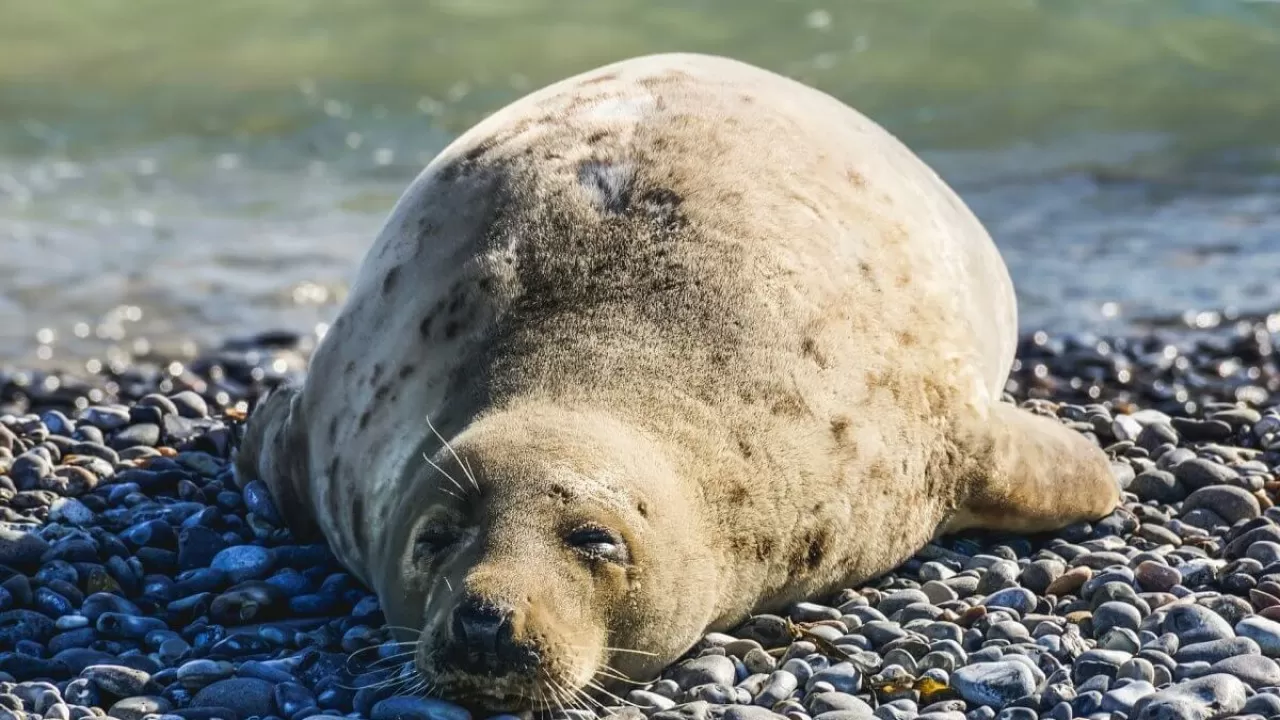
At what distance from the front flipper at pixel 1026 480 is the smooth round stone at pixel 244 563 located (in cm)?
192

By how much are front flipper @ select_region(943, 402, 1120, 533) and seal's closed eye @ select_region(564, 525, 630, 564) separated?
59.3 inches

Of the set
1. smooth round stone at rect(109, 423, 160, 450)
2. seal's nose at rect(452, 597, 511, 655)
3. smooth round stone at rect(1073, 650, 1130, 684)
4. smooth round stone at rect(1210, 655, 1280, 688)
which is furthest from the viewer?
smooth round stone at rect(109, 423, 160, 450)

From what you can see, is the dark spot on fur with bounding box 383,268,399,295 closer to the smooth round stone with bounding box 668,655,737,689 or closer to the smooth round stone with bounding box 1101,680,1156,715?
the smooth round stone with bounding box 668,655,737,689

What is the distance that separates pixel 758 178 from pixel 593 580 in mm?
1523

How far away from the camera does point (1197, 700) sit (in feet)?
12.7

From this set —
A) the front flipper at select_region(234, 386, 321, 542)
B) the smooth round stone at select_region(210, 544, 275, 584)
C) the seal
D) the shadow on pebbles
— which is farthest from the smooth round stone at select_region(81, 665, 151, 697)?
the front flipper at select_region(234, 386, 321, 542)

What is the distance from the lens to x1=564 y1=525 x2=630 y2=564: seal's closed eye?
3852 millimetres

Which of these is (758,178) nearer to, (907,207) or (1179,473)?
(907,207)

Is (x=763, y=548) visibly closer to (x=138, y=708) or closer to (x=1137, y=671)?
(x=1137, y=671)

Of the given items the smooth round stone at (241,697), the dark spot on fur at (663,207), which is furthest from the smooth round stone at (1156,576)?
the smooth round stone at (241,697)

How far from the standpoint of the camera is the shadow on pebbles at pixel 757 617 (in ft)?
13.3

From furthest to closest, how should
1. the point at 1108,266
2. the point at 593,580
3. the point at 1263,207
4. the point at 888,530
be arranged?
the point at 1263,207 < the point at 1108,266 < the point at 888,530 < the point at 593,580

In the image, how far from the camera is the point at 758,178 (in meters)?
4.94

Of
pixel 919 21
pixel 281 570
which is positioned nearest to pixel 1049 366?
pixel 281 570
